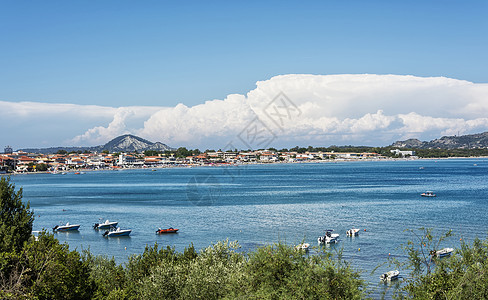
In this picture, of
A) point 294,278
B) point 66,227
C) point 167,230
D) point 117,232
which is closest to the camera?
point 294,278

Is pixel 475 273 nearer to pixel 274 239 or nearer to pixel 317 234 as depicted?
pixel 274 239

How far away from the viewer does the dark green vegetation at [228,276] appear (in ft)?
50.5

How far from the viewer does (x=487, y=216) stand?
185 ft

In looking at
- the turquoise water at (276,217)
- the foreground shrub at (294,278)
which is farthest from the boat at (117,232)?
the foreground shrub at (294,278)

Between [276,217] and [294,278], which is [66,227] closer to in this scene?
[276,217]

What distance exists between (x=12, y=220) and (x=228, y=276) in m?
10.4

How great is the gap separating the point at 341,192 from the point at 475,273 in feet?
257

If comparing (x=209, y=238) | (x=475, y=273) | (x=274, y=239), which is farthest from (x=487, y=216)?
(x=475, y=273)

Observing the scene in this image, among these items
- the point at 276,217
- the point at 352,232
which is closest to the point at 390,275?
the point at 352,232

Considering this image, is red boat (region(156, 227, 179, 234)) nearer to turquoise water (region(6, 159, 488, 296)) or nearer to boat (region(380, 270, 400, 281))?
turquoise water (region(6, 159, 488, 296))

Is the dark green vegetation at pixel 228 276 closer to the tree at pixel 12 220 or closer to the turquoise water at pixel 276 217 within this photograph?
the tree at pixel 12 220

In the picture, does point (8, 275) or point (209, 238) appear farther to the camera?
point (209, 238)

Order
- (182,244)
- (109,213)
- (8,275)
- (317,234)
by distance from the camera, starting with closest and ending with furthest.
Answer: (8,275), (182,244), (317,234), (109,213)

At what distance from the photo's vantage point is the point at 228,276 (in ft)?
67.3
